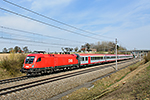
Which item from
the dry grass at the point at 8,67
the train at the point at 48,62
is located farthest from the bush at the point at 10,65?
the train at the point at 48,62

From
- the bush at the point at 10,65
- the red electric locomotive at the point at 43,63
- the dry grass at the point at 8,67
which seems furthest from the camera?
the bush at the point at 10,65

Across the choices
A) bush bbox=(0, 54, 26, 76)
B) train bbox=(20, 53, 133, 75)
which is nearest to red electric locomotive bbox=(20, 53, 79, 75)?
train bbox=(20, 53, 133, 75)

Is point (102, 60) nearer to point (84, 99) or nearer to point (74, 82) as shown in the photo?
point (74, 82)

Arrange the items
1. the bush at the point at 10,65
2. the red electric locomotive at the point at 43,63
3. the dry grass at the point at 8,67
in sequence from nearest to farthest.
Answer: the red electric locomotive at the point at 43,63 → the dry grass at the point at 8,67 → the bush at the point at 10,65

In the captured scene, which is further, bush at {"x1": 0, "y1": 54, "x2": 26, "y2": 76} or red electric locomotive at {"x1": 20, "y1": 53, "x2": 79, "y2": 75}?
bush at {"x1": 0, "y1": 54, "x2": 26, "y2": 76}

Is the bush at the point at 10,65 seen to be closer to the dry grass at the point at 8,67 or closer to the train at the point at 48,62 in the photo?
the dry grass at the point at 8,67

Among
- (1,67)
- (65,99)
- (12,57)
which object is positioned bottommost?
(65,99)

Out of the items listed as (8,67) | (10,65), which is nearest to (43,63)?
(10,65)

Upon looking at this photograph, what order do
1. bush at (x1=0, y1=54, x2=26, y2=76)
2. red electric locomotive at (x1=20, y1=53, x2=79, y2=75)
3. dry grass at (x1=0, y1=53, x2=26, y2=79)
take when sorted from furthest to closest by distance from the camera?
bush at (x1=0, y1=54, x2=26, y2=76)
dry grass at (x1=0, y1=53, x2=26, y2=79)
red electric locomotive at (x1=20, y1=53, x2=79, y2=75)

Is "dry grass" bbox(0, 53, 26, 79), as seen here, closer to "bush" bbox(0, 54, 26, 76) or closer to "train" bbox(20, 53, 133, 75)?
"bush" bbox(0, 54, 26, 76)

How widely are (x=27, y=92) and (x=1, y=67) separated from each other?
10.4m

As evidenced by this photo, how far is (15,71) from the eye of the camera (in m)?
18.1

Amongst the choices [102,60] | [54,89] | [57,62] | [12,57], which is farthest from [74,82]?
[102,60]

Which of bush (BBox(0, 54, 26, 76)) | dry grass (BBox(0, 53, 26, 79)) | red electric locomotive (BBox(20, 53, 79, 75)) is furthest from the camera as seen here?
bush (BBox(0, 54, 26, 76))
